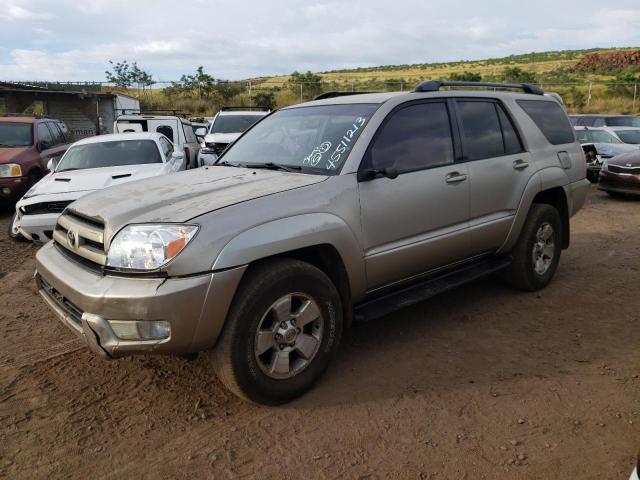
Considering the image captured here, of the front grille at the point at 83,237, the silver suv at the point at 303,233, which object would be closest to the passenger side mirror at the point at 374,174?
the silver suv at the point at 303,233

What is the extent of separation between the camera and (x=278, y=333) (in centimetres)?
302

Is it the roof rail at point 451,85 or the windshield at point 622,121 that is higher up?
the roof rail at point 451,85

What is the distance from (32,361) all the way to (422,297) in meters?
2.80

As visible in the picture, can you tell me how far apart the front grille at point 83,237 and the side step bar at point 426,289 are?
163cm

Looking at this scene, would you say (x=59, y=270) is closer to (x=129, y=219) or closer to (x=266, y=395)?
(x=129, y=219)

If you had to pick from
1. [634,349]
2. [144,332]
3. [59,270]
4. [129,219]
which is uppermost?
[129,219]

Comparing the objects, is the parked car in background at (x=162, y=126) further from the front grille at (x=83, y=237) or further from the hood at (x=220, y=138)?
the front grille at (x=83, y=237)

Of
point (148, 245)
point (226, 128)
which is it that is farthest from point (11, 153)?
point (148, 245)

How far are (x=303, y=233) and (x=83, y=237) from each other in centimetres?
132

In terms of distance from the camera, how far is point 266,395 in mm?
3018

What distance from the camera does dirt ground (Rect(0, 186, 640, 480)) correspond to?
2600mm

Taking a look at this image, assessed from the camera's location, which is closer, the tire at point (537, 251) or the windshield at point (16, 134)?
the tire at point (537, 251)

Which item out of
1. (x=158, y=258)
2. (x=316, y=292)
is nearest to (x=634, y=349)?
(x=316, y=292)

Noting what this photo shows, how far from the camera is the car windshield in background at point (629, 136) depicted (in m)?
13.5
